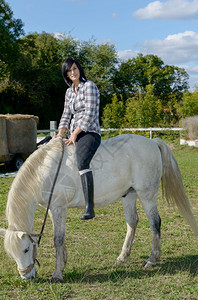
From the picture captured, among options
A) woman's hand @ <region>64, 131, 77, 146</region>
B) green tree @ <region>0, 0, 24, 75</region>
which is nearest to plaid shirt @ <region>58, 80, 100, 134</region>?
woman's hand @ <region>64, 131, 77, 146</region>

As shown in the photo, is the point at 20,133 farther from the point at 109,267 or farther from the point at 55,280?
the point at 55,280

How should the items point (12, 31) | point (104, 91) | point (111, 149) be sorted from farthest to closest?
point (104, 91)
point (12, 31)
point (111, 149)

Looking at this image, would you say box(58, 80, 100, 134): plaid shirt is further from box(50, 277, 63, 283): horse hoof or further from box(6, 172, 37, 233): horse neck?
box(50, 277, 63, 283): horse hoof

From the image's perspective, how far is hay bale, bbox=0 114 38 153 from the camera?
10891 millimetres

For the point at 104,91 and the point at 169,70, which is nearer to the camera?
the point at 104,91

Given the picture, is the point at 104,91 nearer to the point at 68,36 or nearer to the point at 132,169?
the point at 68,36

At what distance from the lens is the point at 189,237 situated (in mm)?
4512

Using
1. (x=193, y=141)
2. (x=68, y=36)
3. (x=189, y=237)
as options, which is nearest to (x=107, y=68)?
(x=68, y=36)

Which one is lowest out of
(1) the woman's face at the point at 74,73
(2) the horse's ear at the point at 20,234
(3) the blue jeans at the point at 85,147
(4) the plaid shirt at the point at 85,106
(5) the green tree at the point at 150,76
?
(2) the horse's ear at the point at 20,234

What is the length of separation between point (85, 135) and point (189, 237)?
7.00ft

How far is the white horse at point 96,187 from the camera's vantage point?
9.98 feet

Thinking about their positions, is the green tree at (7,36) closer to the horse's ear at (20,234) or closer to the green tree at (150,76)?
the green tree at (150,76)

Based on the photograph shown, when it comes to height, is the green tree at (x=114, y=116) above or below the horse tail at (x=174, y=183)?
above

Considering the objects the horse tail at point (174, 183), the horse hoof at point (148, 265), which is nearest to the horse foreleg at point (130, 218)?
the horse hoof at point (148, 265)
